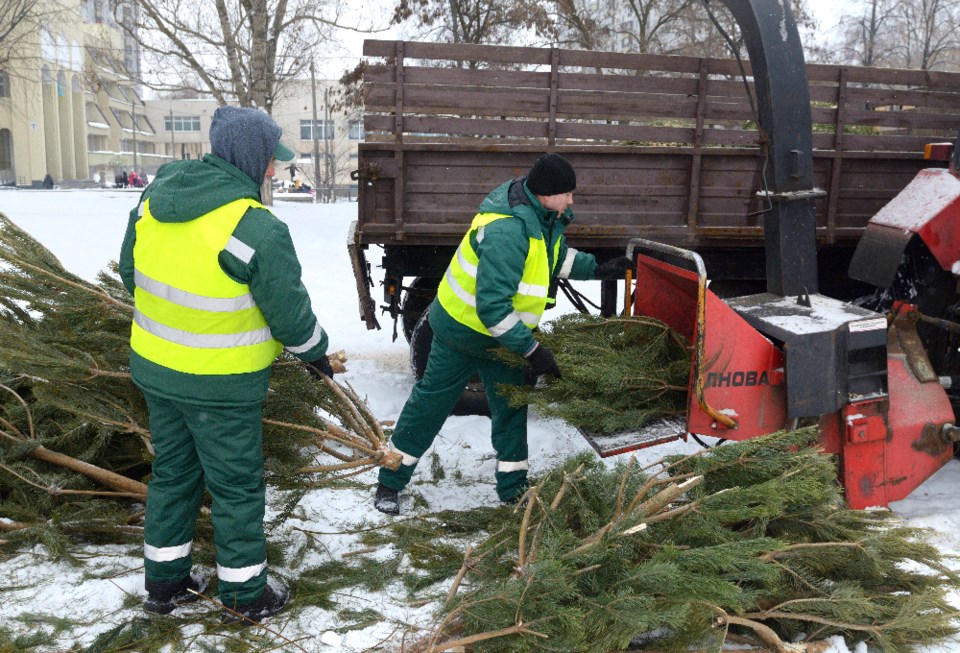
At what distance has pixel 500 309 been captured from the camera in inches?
138

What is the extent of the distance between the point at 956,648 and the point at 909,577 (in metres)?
0.29

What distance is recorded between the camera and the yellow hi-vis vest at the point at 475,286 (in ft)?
12.0

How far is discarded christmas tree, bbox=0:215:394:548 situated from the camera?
3393 millimetres

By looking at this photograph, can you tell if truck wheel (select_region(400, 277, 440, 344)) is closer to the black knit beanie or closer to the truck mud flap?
the truck mud flap

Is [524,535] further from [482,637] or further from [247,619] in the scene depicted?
[247,619]

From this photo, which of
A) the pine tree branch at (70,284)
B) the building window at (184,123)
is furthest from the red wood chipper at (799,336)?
the building window at (184,123)

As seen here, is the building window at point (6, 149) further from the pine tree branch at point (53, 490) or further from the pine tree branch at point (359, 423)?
the pine tree branch at point (359, 423)

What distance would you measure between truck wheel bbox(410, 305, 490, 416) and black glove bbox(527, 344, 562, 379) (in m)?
1.52

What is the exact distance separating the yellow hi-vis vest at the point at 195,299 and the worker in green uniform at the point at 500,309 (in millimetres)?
1122

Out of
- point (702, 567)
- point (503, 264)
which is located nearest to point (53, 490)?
point (503, 264)

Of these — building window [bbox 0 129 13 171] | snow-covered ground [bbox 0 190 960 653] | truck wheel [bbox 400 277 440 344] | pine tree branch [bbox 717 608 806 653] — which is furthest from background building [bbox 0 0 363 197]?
pine tree branch [bbox 717 608 806 653]

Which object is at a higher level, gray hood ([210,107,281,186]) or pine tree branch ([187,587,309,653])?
gray hood ([210,107,281,186])

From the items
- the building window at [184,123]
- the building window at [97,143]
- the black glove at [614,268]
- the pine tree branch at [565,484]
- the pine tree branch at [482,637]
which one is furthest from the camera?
the building window at [184,123]

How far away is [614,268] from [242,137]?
2.20m
